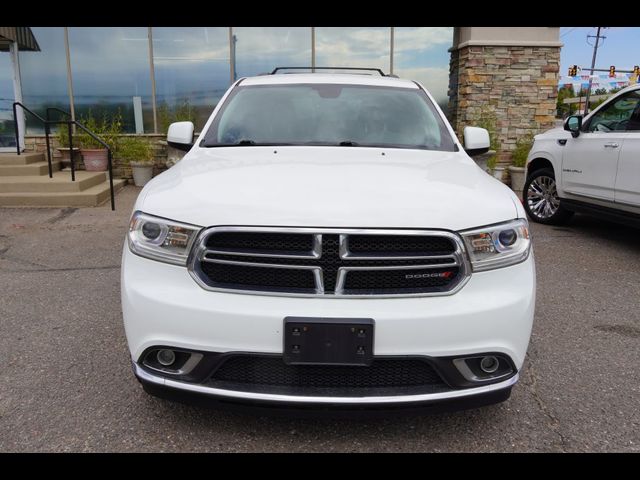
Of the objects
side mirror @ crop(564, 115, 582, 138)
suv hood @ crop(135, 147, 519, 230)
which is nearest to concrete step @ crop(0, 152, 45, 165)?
suv hood @ crop(135, 147, 519, 230)

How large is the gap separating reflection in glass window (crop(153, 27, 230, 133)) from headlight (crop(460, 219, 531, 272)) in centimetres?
1001

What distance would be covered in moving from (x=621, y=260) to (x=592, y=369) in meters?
3.04

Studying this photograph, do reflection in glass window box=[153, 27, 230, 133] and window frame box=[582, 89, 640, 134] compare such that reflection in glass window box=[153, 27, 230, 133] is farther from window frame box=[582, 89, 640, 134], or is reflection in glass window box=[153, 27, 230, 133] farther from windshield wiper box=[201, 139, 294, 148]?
windshield wiper box=[201, 139, 294, 148]

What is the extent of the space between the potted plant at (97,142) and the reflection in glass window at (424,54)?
5986 mm

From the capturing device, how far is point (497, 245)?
2.35 metres

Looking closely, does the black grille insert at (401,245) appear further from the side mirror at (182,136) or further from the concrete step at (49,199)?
the concrete step at (49,199)

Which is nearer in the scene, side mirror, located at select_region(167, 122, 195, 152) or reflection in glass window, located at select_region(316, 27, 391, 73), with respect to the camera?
side mirror, located at select_region(167, 122, 195, 152)

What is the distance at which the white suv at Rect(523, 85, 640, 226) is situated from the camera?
5.79m

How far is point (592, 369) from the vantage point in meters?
3.30

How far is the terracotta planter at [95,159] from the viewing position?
10.2m

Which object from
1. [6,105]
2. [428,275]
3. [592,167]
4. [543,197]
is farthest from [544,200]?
[6,105]

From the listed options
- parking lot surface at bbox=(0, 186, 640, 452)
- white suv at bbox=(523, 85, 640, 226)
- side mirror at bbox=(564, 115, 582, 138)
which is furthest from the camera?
side mirror at bbox=(564, 115, 582, 138)

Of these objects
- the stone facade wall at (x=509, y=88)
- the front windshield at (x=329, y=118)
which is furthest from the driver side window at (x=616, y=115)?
the stone facade wall at (x=509, y=88)
